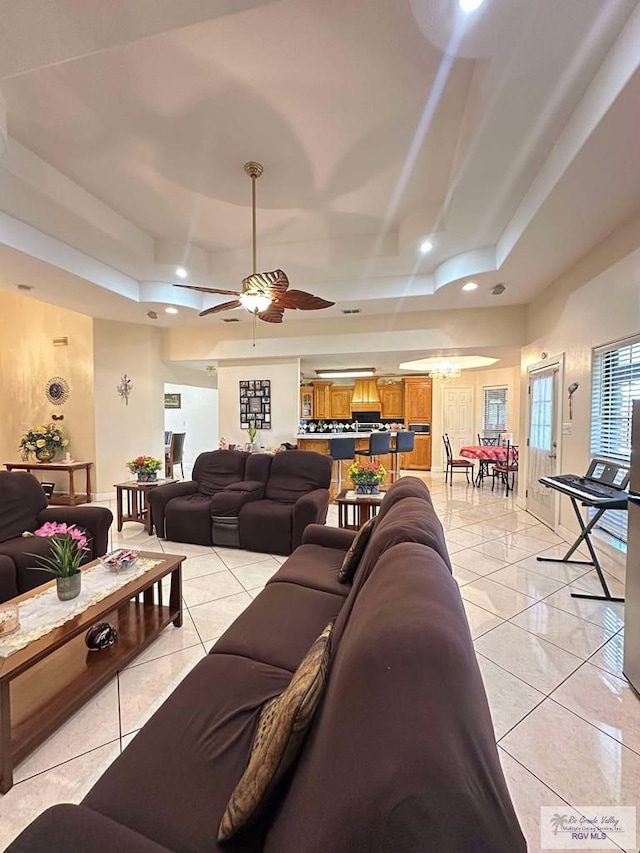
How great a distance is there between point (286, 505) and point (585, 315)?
350 centimetres

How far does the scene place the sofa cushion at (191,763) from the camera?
2.82 ft

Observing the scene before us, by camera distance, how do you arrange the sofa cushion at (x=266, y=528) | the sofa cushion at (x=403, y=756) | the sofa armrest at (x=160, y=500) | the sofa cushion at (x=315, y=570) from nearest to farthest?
the sofa cushion at (x=403, y=756) < the sofa cushion at (x=315, y=570) < the sofa cushion at (x=266, y=528) < the sofa armrest at (x=160, y=500)

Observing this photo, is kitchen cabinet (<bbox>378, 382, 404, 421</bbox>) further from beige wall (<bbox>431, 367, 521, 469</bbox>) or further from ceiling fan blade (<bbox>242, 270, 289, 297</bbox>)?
ceiling fan blade (<bbox>242, 270, 289, 297</bbox>)

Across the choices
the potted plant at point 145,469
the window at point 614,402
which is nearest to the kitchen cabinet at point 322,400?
the potted plant at point 145,469

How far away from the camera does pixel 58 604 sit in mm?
1856

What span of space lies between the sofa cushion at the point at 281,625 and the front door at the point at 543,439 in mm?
3698

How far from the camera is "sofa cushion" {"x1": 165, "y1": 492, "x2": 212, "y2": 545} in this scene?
12.7 ft

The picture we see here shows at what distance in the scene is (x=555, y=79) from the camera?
1973 millimetres

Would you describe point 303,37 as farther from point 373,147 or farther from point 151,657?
point 151,657

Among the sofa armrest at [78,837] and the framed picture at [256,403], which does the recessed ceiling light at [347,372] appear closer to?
the framed picture at [256,403]

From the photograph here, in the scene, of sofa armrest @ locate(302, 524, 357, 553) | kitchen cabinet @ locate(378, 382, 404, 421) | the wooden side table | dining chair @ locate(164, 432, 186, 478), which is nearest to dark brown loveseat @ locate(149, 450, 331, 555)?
the wooden side table

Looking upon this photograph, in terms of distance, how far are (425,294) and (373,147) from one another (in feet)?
7.67

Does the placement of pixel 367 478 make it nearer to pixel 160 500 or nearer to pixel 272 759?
pixel 160 500

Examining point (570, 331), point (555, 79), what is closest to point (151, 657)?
point (555, 79)
